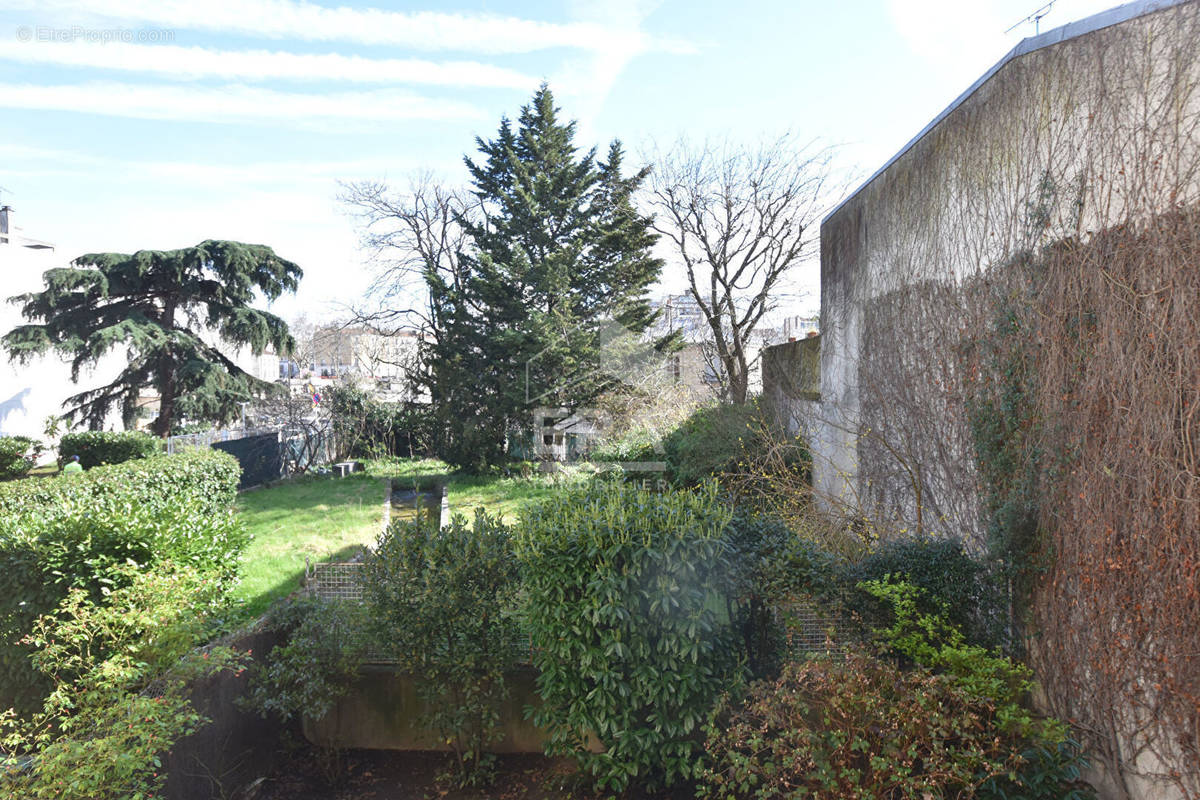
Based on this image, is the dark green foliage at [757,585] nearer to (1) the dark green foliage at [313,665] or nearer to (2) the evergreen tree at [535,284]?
(1) the dark green foliage at [313,665]

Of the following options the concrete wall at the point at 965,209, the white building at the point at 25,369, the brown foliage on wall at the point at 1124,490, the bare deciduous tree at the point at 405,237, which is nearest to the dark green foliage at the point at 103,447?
the bare deciduous tree at the point at 405,237

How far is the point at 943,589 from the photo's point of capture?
13.6ft

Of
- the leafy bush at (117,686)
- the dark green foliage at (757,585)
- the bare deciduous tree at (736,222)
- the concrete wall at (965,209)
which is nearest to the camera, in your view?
the leafy bush at (117,686)

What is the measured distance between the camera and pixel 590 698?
369 centimetres

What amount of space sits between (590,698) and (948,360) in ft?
12.1

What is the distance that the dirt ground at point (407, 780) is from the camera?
4008mm

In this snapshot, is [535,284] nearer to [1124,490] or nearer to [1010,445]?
[1010,445]

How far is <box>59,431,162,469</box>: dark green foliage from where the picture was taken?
1443 centimetres

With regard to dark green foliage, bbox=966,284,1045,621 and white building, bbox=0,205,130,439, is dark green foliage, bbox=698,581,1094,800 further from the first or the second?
white building, bbox=0,205,130,439

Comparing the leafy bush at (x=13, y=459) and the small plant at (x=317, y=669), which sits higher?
the leafy bush at (x=13, y=459)

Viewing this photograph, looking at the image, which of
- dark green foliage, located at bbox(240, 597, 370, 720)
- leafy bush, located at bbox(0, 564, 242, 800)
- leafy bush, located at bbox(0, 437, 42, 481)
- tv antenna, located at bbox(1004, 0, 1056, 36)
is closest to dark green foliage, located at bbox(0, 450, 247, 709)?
→ leafy bush, located at bbox(0, 564, 242, 800)

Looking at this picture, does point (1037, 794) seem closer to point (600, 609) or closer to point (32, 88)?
point (600, 609)

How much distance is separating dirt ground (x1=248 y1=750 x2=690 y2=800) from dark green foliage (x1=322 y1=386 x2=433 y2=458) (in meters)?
14.2

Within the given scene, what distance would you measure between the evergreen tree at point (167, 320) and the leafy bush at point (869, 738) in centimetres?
Answer: 1896
